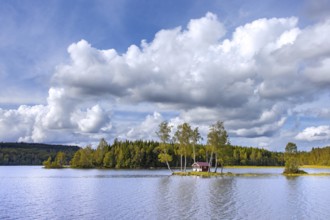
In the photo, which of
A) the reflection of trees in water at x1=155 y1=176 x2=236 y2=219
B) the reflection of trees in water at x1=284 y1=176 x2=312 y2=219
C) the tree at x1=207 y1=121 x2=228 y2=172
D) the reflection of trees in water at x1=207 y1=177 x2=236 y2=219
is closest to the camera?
the reflection of trees in water at x1=155 y1=176 x2=236 y2=219

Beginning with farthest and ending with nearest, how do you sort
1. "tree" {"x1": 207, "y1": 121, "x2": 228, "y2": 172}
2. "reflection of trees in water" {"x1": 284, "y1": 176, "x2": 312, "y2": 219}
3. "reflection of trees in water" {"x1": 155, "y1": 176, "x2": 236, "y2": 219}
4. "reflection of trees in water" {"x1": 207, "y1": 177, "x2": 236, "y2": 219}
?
"tree" {"x1": 207, "y1": 121, "x2": 228, "y2": 172} → "reflection of trees in water" {"x1": 284, "y1": 176, "x2": 312, "y2": 219} → "reflection of trees in water" {"x1": 207, "y1": 177, "x2": 236, "y2": 219} → "reflection of trees in water" {"x1": 155, "y1": 176, "x2": 236, "y2": 219}

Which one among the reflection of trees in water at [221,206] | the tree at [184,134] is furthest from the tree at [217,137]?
the reflection of trees in water at [221,206]

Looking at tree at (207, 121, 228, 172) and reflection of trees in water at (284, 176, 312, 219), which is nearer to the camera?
reflection of trees in water at (284, 176, 312, 219)

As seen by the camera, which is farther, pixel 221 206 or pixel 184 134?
pixel 184 134

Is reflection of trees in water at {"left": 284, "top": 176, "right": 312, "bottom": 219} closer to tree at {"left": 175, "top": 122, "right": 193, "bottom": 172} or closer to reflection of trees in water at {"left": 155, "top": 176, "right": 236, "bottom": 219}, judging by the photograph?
reflection of trees in water at {"left": 155, "top": 176, "right": 236, "bottom": 219}

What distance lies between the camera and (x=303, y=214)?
4244 centimetres

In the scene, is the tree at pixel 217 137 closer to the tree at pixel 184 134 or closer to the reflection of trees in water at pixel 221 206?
the tree at pixel 184 134

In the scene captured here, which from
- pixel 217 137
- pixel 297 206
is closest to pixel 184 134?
pixel 217 137

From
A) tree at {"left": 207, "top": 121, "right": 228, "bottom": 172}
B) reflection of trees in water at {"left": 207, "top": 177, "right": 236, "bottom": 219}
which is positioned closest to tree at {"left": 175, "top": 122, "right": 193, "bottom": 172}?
tree at {"left": 207, "top": 121, "right": 228, "bottom": 172}

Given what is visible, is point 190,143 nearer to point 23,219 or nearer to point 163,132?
point 163,132

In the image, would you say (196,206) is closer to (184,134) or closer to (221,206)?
(221,206)

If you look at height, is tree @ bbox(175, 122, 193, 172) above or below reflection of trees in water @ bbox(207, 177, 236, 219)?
above

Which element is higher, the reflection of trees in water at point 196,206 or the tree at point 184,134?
the tree at point 184,134

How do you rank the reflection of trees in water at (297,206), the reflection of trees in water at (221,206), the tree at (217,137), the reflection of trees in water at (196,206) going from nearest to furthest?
the reflection of trees in water at (196,206)
the reflection of trees in water at (221,206)
the reflection of trees in water at (297,206)
the tree at (217,137)
